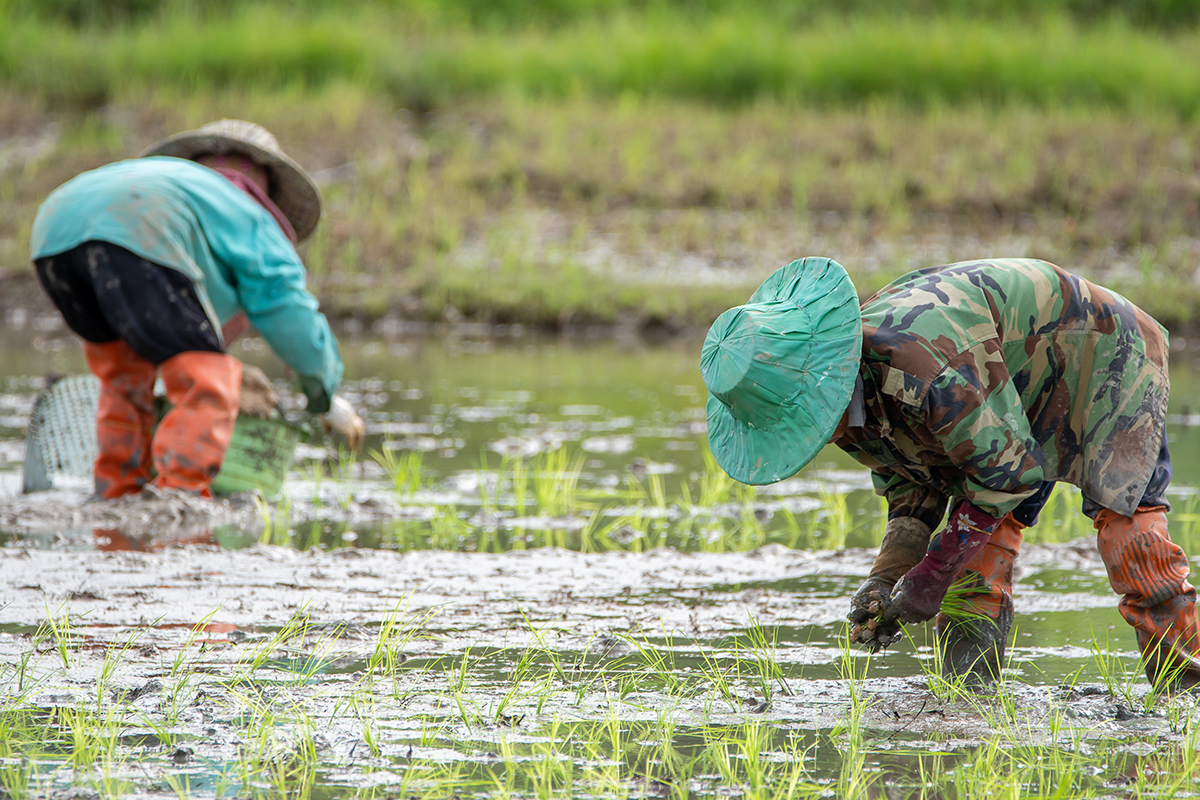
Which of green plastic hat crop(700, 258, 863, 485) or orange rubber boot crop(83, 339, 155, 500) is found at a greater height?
green plastic hat crop(700, 258, 863, 485)

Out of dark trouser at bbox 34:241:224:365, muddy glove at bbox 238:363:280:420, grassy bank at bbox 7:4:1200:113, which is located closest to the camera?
dark trouser at bbox 34:241:224:365

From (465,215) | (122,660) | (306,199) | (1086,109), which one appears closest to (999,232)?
(1086,109)

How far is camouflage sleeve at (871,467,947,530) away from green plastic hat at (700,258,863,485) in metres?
0.53

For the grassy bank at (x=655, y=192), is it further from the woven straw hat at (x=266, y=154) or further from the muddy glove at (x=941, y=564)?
the muddy glove at (x=941, y=564)

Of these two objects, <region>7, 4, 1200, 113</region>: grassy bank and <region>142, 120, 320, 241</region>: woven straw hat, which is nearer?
<region>142, 120, 320, 241</region>: woven straw hat

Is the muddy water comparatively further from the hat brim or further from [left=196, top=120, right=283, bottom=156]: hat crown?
[left=196, top=120, right=283, bottom=156]: hat crown

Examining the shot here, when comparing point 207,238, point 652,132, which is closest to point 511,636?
point 207,238

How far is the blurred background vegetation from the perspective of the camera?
10391mm

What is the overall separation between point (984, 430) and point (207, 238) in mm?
2708

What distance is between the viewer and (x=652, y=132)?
43.1ft

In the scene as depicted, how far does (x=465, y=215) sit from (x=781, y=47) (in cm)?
533

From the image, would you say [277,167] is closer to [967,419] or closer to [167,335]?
[167,335]

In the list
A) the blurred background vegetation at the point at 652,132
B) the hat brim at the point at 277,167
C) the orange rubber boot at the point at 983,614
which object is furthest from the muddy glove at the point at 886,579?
the blurred background vegetation at the point at 652,132

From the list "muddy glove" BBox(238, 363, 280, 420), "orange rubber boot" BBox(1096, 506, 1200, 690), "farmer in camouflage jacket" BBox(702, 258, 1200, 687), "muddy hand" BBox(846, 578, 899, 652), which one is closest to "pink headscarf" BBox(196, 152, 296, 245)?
"muddy glove" BBox(238, 363, 280, 420)
